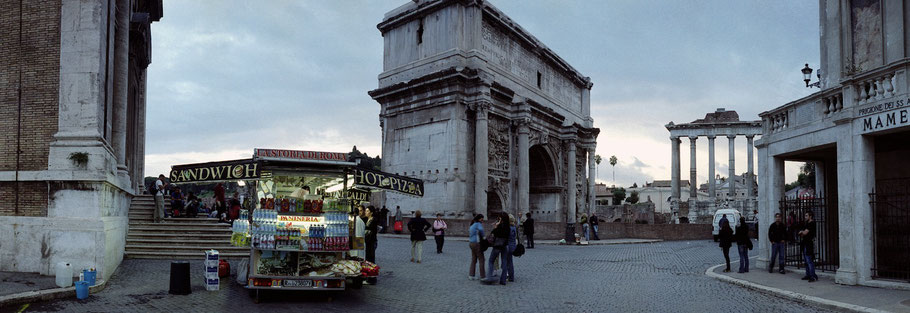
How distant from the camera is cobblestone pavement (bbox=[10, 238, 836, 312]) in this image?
33.9 feet

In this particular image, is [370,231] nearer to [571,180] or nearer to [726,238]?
[726,238]

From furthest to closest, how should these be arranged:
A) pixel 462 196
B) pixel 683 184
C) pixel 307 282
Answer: pixel 683 184
pixel 462 196
pixel 307 282

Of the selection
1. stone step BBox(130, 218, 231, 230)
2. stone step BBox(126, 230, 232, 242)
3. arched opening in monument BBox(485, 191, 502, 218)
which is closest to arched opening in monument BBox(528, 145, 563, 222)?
arched opening in monument BBox(485, 191, 502, 218)

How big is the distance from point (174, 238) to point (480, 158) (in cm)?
1952

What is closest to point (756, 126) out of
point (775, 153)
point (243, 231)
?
point (775, 153)

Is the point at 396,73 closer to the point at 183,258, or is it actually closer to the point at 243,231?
the point at 183,258

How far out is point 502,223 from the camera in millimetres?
13883

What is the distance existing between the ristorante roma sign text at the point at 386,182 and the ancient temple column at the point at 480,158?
20.9 meters

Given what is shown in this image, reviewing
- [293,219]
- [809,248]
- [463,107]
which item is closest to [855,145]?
[809,248]

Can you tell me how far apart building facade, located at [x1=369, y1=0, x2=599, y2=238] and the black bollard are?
22702 millimetres

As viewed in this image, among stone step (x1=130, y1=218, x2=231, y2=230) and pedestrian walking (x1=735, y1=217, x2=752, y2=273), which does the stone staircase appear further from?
pedestrian walking (x1=735, y1=217, x2=752, y2=273)

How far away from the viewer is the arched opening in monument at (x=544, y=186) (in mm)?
45625

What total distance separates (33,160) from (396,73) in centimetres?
2696

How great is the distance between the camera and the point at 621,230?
35.6 meters
